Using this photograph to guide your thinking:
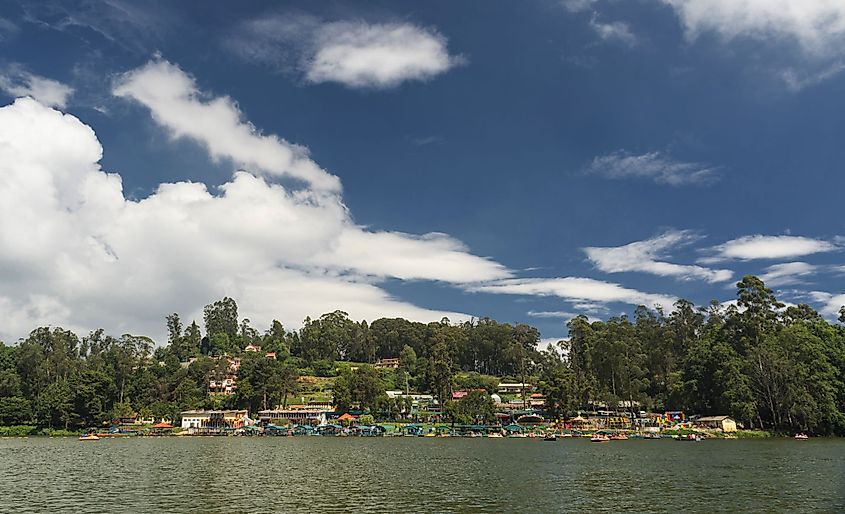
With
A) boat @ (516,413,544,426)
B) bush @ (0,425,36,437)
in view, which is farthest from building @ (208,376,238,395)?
boat @ (516,413,544,426)

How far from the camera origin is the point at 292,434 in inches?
5010

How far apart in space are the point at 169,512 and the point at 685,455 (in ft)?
176

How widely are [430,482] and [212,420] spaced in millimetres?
103524

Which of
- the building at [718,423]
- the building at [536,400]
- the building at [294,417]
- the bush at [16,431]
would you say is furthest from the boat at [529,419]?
the bush at [16,431]

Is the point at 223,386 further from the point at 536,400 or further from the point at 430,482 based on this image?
the point at 430,482

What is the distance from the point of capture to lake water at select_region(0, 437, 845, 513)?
113ft

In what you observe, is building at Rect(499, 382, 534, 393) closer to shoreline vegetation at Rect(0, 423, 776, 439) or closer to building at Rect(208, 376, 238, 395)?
shoreline vegetation at Rect(0, 423, 776, 439)

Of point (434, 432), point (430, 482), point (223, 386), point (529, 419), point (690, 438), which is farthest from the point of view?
point (223, 386)

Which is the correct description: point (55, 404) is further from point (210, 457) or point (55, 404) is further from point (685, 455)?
point (685, 455)

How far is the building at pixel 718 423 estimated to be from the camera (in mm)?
104312

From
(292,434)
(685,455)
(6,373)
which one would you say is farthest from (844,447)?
(6,373)

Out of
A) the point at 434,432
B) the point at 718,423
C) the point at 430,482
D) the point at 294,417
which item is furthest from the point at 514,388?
the point at 430,482

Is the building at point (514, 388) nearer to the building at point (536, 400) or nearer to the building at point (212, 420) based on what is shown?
the building at point (536, 400)

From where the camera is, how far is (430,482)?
44688mm
